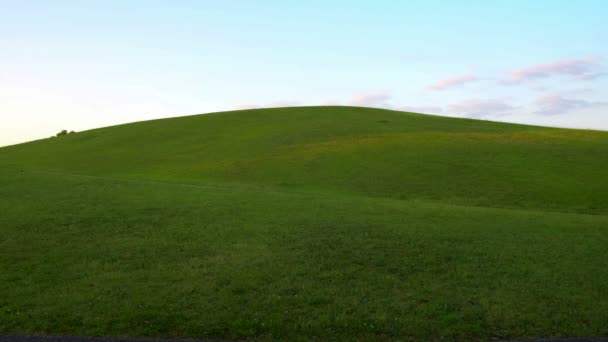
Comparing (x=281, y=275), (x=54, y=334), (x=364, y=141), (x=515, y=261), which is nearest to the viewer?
(x=54, y=334)

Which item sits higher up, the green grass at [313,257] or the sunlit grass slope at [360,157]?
the sunlit grass slope at [360,157]

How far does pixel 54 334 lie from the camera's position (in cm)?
941

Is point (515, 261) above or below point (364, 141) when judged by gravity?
below

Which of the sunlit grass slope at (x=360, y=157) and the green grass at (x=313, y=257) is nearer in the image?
the green grass at (x=313, y=257)

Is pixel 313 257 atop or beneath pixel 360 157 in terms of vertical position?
beneath

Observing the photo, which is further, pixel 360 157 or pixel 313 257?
pixel 360 157

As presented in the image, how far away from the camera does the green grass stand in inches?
397

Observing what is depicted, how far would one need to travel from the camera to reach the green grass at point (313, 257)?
1009 cm

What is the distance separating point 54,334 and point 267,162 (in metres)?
29.7

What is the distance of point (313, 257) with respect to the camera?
13680mm

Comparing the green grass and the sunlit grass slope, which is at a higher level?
the sunlit grass slope

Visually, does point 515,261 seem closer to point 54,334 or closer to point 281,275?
point 281,275

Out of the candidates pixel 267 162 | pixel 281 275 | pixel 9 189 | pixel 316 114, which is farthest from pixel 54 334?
pixel 316 114

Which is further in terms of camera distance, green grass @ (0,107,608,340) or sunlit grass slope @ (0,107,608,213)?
sunlit grass slope @ (0,107,608,213)
